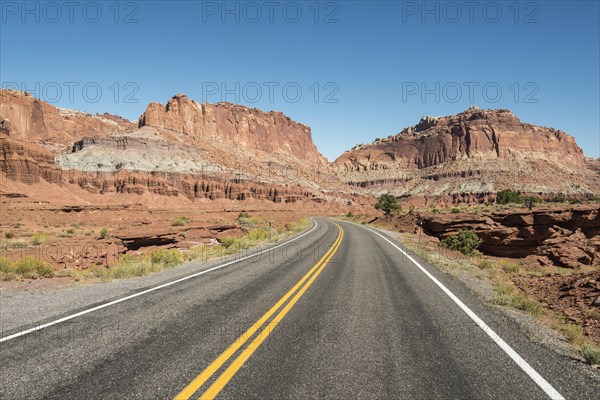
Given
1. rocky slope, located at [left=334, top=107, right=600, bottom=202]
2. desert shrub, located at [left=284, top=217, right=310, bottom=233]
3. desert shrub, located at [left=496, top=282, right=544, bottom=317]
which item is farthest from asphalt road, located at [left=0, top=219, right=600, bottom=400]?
rocky slope, located at [left=334, top=107, right=600, bottom=202]

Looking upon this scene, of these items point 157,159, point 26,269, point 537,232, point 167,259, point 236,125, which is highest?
point 236,125

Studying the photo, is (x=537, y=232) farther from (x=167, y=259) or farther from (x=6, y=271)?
(x=6, y=271)

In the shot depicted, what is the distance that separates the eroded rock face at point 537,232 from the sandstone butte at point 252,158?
5972cm

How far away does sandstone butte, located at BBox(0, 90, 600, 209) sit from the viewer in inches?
2990

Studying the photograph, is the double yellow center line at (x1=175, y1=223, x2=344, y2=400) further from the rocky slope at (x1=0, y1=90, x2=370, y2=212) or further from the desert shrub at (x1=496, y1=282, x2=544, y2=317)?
the rocky slope at (x1=0, y1=90, x2=370, y2=212)

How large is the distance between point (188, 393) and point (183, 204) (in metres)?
80.6

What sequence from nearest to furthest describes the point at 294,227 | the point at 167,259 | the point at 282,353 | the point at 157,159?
the point at 282,353 → the point at 167,259 → the point at 294,227 → the point at 157,159

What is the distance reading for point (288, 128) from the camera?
180750mm

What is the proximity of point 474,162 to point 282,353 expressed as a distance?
15117 centimetres

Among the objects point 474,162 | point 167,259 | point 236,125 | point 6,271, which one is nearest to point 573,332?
point 167,259

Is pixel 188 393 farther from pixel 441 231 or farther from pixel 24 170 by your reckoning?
pixel 24 170

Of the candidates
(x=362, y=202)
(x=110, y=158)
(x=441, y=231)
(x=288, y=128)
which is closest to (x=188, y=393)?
(x=441, y=231)

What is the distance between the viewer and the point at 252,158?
132 m

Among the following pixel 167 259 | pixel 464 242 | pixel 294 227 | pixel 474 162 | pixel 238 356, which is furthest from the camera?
pixel 474 162
